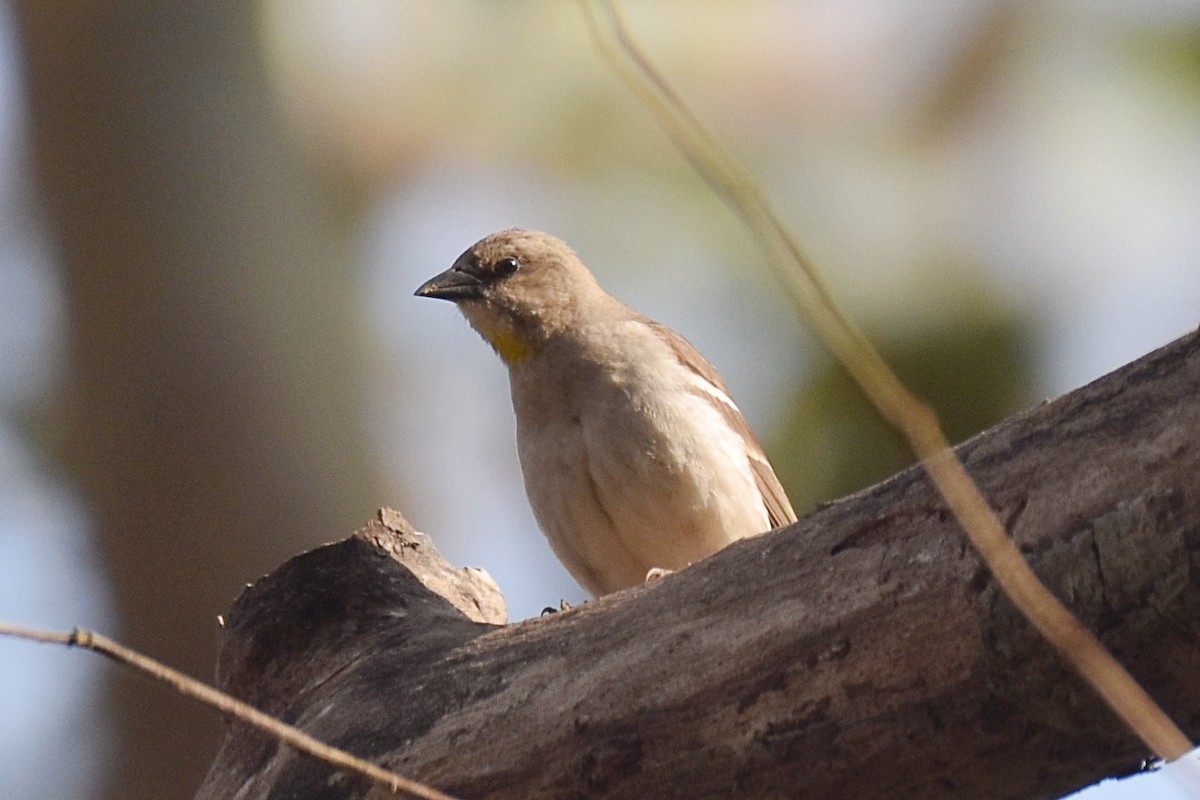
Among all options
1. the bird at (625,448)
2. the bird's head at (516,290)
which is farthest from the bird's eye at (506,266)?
the bird at (625,448)

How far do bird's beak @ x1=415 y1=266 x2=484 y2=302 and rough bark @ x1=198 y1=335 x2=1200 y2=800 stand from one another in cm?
308

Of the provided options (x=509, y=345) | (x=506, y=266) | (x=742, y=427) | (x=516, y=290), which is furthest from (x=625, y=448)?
(x=506, y=266)

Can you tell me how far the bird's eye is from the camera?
7.25 metres

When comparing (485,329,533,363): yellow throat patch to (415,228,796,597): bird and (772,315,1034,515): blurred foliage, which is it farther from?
(772,315,1034,515): blurred foliage

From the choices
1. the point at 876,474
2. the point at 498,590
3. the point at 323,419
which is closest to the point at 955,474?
the point at 498,590

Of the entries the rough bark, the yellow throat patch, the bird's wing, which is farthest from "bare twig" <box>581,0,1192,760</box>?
Result: the yellow throat patch

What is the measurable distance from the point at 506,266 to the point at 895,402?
16.4 feet

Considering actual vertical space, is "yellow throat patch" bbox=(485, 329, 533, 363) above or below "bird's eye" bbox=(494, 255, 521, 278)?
below

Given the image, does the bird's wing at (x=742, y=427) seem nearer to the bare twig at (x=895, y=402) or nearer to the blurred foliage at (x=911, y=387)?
the blurred foliage at (x=911, y=387)

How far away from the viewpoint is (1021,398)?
7500 millimetres

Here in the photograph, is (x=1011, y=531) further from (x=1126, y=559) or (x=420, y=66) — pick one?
(x=420, y=66)

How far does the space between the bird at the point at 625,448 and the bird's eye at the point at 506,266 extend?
0.32 meters

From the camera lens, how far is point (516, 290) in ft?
23.5

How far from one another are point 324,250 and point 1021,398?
3.75m
